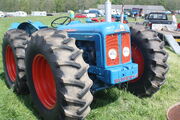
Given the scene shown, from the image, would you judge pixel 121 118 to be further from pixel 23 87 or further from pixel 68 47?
pixel 23 87

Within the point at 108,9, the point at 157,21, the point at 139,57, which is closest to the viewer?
the point at 108,9

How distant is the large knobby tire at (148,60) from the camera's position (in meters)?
3.95

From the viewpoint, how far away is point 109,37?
11.2 feet

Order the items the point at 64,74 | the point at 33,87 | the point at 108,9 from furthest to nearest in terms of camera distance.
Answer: the point at 108,9, the point at 33,87, the point at 64,74

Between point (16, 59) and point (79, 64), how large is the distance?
1660 millimetres

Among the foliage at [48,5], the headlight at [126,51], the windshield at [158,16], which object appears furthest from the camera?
the foliage at [48,5]

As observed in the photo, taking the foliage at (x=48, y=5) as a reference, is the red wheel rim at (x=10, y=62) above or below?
below

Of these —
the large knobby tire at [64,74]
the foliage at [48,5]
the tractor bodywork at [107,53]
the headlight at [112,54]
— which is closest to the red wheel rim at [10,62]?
the large knobby tire at [64,74]

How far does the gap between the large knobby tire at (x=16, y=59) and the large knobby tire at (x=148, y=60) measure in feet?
6.28

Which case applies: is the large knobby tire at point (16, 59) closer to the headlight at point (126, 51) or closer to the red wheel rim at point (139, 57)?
the headlight at point (126, 51)

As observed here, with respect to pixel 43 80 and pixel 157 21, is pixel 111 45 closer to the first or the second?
pixel 43 80

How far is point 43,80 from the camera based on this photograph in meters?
3.63

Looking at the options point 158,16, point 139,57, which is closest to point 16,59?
point 139,57

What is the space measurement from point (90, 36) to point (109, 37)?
303mm
